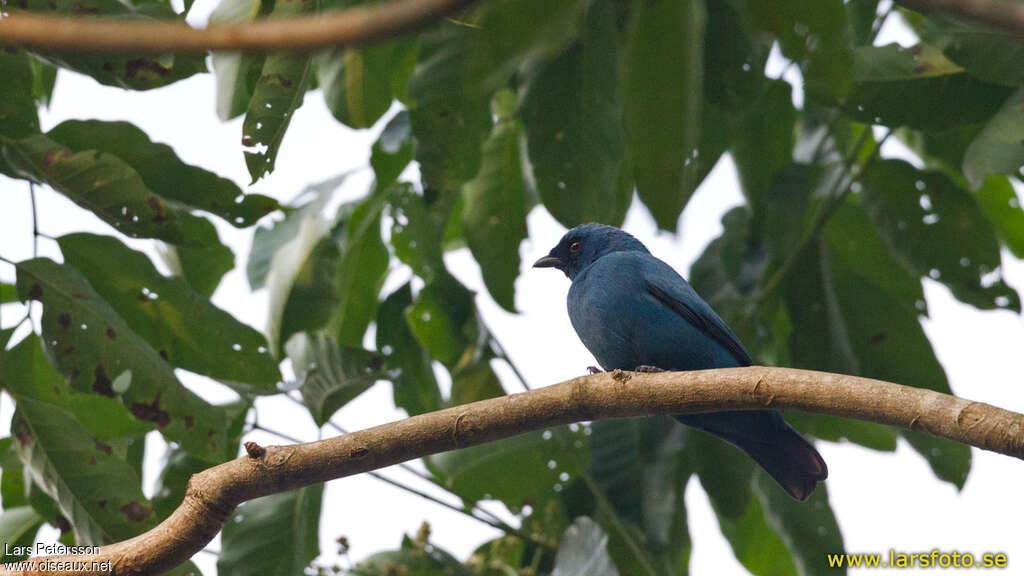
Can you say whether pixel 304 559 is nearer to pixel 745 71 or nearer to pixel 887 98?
pixel 745 71

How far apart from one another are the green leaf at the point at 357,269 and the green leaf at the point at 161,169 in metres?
1.36

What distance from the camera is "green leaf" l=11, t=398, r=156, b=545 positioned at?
11.0 ft

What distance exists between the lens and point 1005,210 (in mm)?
5438

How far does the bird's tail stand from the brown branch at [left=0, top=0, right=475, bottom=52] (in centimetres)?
328

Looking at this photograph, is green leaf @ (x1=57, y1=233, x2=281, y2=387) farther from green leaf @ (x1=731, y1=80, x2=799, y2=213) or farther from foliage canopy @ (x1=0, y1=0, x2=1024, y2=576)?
green leaf @ (x1=731, y1=80, x2=799, y2=213)

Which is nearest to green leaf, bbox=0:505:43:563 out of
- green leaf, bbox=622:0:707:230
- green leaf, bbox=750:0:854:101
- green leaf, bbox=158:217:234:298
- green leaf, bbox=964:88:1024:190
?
green leaf, bbox=158:217:234:298

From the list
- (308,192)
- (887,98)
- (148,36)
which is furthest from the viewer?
(308,192)

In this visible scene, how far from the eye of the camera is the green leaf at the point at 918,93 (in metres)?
3.82

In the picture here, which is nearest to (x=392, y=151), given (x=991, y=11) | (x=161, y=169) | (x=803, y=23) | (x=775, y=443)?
(x=161, y=169)

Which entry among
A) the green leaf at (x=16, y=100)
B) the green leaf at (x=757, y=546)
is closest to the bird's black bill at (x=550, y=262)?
the green leaf at (x=757, y=546)

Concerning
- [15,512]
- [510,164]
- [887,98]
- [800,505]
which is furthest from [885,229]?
[15,512]

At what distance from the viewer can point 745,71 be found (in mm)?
3570

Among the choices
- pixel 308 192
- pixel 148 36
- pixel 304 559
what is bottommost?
pixel 148 36

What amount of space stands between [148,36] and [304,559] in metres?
3.31
